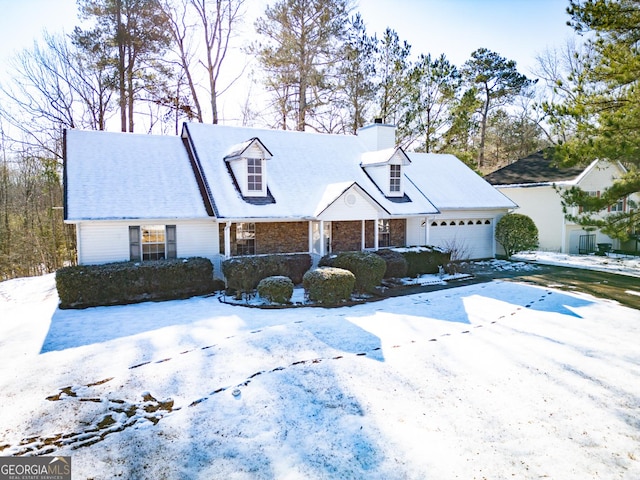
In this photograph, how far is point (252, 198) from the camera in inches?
606

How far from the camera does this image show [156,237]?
1405cm

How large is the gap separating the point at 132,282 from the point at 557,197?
21.7 m

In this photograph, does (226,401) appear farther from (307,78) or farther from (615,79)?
(307,78)

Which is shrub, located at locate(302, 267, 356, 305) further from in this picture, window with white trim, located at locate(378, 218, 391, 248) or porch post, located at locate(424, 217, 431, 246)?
porch post, located at locate(424, 217, 431, 246)

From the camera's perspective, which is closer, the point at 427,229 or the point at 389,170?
the point at 389,170

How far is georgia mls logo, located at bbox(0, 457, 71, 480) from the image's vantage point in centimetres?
458

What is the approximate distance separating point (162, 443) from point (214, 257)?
999cm

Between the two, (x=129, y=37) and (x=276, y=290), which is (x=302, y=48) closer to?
(x=129, y=37)

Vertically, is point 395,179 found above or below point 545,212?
above

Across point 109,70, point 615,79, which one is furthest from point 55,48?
point 615,79

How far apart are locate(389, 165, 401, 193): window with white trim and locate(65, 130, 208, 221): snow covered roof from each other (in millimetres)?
8283

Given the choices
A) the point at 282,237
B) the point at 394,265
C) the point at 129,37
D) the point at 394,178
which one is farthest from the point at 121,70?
the point at 394,265

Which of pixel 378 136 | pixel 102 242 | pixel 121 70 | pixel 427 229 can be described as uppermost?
pixel 121 70

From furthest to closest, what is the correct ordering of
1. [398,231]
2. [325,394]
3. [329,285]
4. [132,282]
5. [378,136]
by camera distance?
1. [378,136]
2. [398,231]
3. [132,282]
4. [329,285]
5. [325,394]
